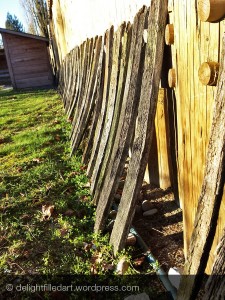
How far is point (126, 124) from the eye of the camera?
2.59 m

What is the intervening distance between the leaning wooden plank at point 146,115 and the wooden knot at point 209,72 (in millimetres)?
635

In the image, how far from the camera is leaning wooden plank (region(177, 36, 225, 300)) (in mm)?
1397

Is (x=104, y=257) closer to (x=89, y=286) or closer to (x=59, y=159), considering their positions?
(x=89, y=286)

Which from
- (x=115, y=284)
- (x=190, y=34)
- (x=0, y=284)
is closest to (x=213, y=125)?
(x=190, y=34)

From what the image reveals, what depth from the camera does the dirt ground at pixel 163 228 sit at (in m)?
2.45

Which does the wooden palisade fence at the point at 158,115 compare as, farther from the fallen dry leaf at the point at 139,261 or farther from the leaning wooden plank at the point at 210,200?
the fallen dry leaf at the point at 139,261

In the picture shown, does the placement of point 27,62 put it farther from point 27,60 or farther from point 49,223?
point 49,223

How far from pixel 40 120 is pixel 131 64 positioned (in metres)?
5.76

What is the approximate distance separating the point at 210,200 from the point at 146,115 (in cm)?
89

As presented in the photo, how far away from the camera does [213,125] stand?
1455 millimetres

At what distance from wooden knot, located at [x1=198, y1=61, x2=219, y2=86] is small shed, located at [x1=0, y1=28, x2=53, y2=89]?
58.4 feet

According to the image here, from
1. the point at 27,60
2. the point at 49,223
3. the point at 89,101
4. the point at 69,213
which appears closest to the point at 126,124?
the point at 69,213


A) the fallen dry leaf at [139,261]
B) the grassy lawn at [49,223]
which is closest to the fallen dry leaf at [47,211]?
the grassy lawn at [49,223]

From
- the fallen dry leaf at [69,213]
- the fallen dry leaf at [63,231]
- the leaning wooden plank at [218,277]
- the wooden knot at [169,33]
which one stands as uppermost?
the wooden knot at [169,33]
